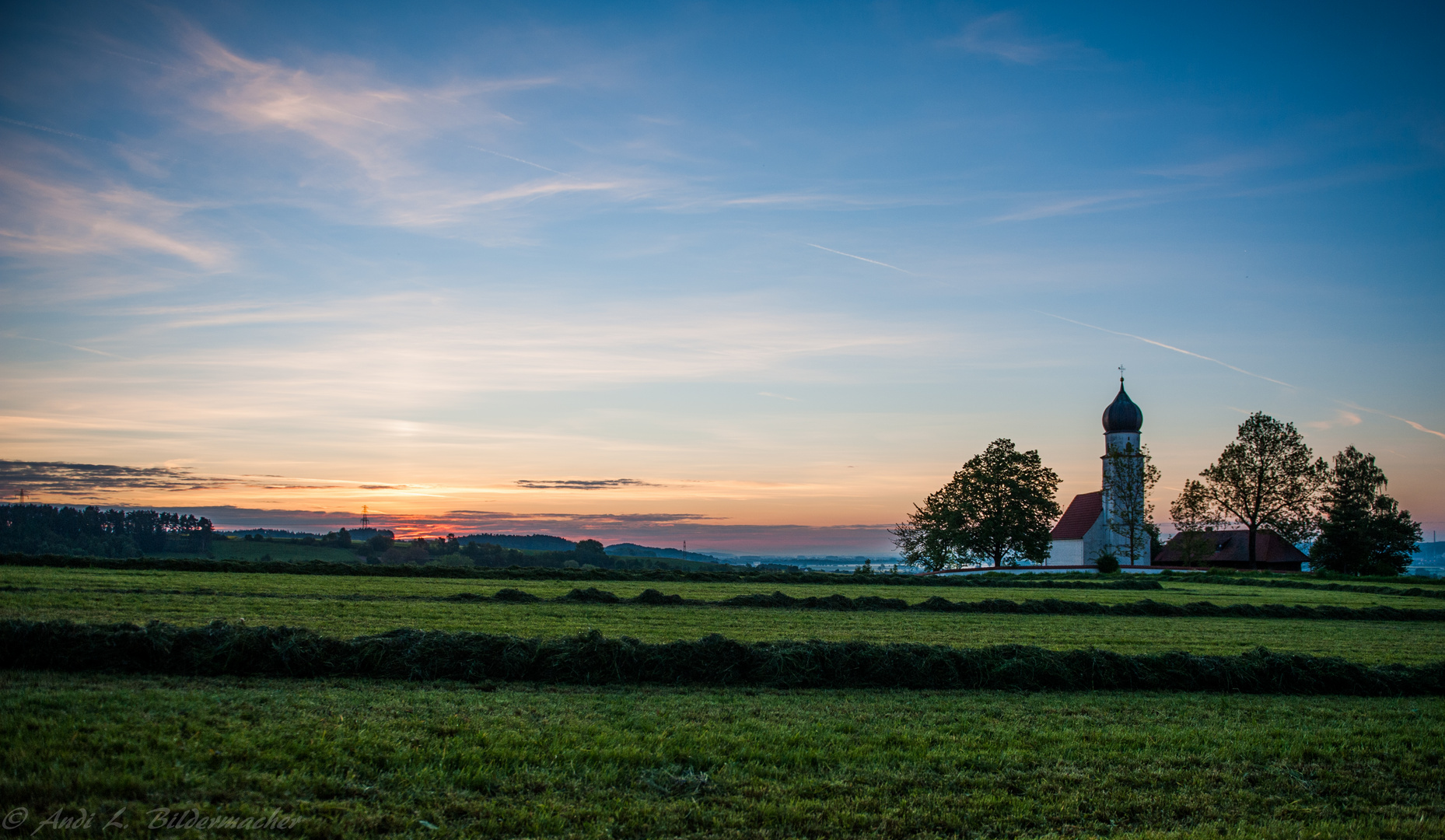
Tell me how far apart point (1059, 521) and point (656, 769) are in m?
91.9

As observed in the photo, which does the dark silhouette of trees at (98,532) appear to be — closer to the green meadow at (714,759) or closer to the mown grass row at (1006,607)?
the mown grass row at (1006,607)

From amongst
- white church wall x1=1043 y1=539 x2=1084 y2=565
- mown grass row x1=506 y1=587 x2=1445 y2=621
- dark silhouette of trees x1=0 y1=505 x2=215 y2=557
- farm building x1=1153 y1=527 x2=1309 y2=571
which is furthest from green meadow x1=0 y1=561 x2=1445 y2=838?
farm building x1=1153 y1=527 x2=1309 y2=571

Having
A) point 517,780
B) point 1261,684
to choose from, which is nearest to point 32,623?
point 517,780

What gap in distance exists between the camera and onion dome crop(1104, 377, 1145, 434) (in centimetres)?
8750

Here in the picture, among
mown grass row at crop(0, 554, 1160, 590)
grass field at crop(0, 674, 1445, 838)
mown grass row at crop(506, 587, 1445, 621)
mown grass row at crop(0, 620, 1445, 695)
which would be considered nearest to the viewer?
grass field at crop(0, 674, 1445, 838)

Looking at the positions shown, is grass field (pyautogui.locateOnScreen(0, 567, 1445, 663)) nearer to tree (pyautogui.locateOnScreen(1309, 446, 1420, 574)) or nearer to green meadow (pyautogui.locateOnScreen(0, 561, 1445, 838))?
green meadow (pyautogui.locateOnScreen(0, 561, 1445, 838))

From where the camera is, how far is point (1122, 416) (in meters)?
88.0

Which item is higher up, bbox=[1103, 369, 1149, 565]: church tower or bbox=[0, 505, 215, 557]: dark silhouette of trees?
bbox=[1103, 369, 1149, 565]: church tower

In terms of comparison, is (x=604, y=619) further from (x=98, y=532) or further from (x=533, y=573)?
(x=98, y=532)

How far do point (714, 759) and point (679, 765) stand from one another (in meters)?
0.39

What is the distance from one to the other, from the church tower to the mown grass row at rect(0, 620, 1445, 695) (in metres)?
70.7

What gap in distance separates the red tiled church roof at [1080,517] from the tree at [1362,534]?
20.4 m

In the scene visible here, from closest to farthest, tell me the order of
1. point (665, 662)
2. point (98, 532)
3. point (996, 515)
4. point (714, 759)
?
point (714, 759), point (665, 662), point (98, 532), point (996, 515)

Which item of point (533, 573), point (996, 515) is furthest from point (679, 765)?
point (996, 515)
